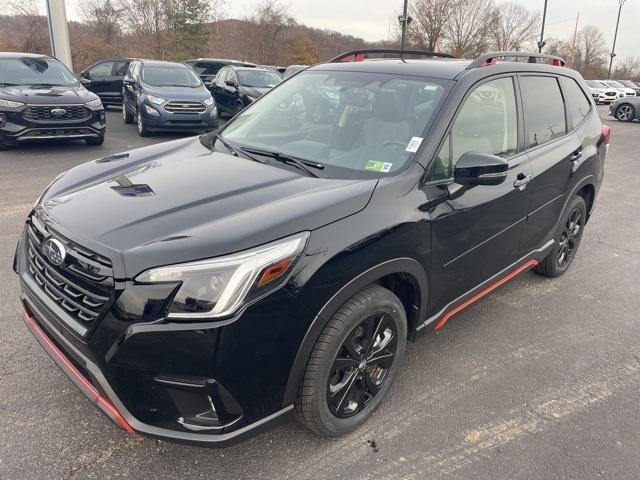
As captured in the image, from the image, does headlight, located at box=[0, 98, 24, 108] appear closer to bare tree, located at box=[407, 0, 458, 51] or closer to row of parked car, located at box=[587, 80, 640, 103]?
row of parked car, located at box=[587, 80, 640, 103]

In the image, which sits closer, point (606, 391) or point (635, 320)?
point (606, 391)

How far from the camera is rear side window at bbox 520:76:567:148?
3.51 m

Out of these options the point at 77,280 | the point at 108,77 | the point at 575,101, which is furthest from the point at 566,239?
the point at 108,77

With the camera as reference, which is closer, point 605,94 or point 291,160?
point 291,160

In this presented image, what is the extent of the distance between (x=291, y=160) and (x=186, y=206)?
800mm

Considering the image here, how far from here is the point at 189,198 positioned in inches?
93.9

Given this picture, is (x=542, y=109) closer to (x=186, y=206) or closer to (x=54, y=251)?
(x=186, y=206)

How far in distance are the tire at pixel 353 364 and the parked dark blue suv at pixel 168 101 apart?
914cm

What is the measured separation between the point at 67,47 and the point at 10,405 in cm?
1505

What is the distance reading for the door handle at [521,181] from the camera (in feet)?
10.7

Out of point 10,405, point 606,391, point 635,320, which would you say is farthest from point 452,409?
point 10,405

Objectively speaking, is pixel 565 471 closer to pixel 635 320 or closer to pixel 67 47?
pixel 635 320

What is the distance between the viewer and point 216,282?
1.92 metres

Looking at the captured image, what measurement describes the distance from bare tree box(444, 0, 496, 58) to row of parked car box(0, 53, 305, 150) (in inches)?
1494
